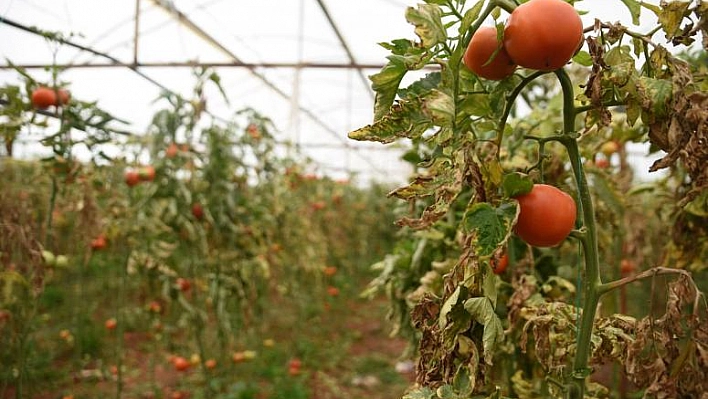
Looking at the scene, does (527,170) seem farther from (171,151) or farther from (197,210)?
(197,210)

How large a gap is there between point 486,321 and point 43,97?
1784 mm

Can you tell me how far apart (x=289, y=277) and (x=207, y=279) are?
5.47 feet

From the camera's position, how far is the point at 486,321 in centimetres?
68

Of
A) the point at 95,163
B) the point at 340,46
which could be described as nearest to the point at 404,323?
the point at 95,163

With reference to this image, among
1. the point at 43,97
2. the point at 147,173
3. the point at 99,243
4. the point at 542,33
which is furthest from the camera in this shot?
the point at 99,243

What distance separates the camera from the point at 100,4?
14.5ft

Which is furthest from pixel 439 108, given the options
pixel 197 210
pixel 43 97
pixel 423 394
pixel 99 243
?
pixel 99 243

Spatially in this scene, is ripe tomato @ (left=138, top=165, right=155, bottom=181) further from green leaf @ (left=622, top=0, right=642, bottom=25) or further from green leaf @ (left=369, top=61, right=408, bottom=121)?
green leaf @ (left=622, top=0, right=642, bottom=25)

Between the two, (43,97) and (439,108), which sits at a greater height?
(43,97)

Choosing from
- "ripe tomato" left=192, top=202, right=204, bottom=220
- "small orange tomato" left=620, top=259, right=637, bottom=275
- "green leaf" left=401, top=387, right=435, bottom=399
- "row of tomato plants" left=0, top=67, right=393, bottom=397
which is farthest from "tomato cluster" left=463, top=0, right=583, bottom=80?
"small orange tomato" left=620, top=259, right=637, bottom=275

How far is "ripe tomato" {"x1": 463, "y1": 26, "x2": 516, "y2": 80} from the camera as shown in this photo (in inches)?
28.3

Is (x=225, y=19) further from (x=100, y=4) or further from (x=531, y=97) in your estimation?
(x=531, y=97)

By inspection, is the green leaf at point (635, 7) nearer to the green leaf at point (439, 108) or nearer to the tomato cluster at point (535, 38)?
the tomato cluster at point (535, 38)

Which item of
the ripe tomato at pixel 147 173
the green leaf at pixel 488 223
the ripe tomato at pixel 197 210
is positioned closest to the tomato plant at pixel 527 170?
the green leaf at pixel 488 223
